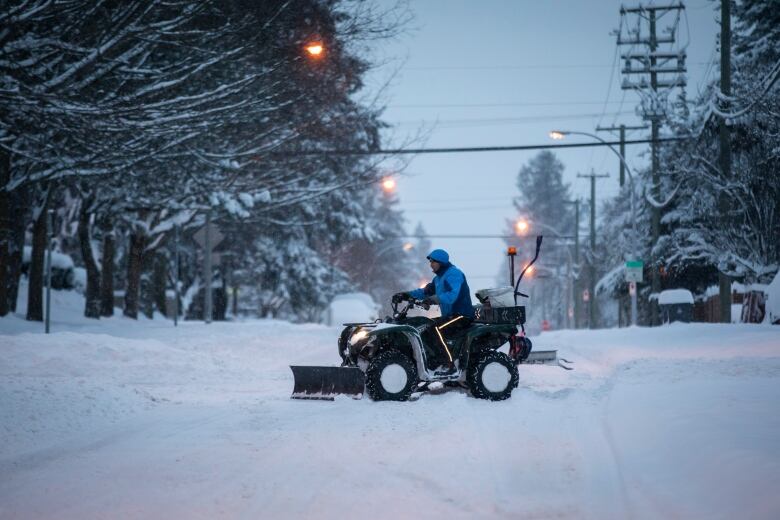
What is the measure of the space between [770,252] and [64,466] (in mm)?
25645

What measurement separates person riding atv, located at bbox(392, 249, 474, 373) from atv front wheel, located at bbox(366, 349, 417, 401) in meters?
0.68

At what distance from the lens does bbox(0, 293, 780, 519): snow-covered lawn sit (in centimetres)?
508

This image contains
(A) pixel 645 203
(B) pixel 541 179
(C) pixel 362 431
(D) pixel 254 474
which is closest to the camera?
(D) pixel 254 474

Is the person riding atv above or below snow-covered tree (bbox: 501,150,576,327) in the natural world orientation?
below

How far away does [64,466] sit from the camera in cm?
623

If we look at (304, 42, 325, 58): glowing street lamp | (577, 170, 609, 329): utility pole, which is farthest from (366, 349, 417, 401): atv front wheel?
(577, 170, 609, 329): utility pole

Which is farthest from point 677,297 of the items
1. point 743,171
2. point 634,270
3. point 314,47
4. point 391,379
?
point 391,379

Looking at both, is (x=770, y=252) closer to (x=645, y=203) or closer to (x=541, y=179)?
(x=645, y=203)

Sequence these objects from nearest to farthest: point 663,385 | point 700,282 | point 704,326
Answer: point 663,385 < point 704,326 < point 700,282

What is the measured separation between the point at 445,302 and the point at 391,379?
130 cm

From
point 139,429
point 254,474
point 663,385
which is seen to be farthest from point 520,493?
point 663,385

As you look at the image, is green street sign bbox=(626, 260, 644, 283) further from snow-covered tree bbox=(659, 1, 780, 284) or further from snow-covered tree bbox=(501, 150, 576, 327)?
snow-covered tree bbox=(501, 150, 576, 327)

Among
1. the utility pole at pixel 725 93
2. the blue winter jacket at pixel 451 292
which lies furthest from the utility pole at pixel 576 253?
the blue winter jacket at pixel 451 292

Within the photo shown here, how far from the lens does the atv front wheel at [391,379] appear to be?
369 inches
